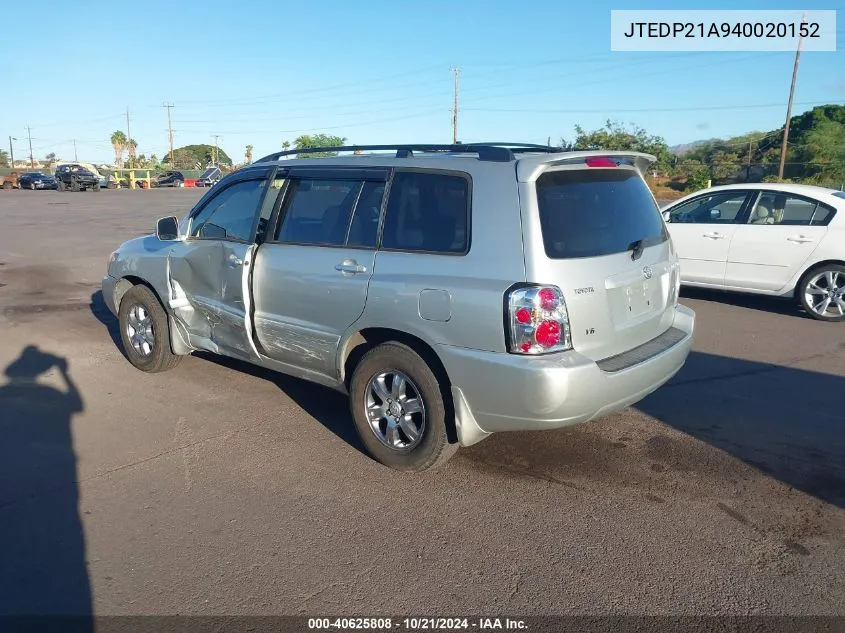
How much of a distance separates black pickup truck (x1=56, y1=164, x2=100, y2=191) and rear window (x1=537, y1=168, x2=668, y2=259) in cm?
4985

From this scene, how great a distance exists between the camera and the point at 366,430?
4.47 meters

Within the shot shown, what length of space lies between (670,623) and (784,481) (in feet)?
5.64

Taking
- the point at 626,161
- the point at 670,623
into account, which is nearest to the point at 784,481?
the point at 670,623

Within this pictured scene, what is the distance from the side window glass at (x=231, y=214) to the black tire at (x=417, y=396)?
1524 millimetres

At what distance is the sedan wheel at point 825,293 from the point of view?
8.36 m

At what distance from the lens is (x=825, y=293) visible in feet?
27.7

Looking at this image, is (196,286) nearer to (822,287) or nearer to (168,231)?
(168,231)

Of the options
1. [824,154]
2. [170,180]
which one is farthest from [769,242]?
[170,180]

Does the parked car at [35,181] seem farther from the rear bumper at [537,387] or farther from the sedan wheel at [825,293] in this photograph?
the rear bumper at [537,387]

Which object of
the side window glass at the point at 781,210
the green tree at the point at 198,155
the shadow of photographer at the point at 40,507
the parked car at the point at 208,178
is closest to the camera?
the shadow of photographer at the point at 40,507

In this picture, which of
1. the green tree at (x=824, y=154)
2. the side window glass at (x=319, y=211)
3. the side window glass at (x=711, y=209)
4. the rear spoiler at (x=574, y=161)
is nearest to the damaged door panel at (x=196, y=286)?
the side window glass at (x=319, y=211)

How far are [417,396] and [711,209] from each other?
21.7 ft

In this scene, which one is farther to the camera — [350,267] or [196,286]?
[196,286]

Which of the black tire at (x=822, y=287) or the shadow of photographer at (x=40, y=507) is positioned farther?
the black tire at (x=822, y=287)
